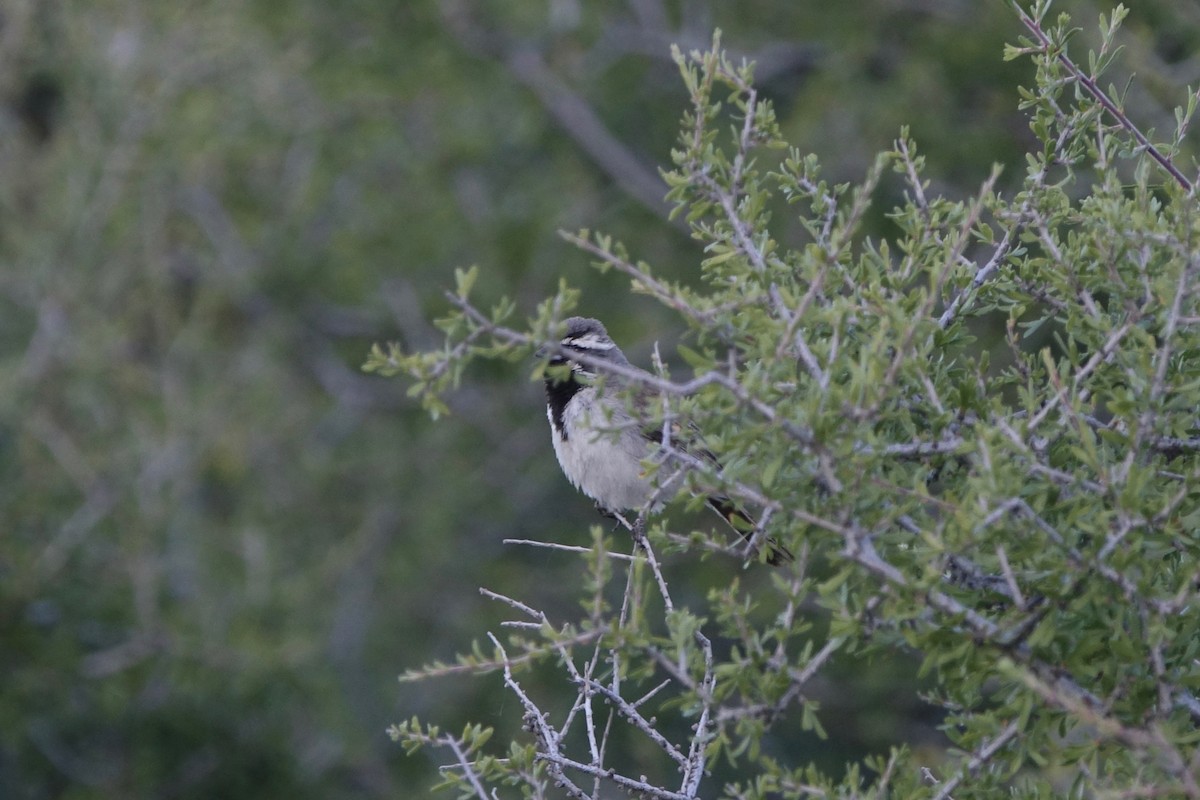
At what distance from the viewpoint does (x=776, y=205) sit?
1556 centimetres

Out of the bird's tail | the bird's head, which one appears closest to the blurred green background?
the bird's head

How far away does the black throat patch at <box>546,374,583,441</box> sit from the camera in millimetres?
6973

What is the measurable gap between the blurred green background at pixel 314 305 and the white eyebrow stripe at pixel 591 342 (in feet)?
18.6

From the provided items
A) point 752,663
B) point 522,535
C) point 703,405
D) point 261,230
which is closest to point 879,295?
point 703,405

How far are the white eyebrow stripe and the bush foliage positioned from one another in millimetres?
2783

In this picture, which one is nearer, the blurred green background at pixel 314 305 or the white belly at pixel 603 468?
the white belly at pixel 603 468

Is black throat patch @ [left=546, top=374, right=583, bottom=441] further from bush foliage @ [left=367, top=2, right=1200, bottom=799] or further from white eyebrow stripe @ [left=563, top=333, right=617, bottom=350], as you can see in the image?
bush foliage @ [left=367, top=2, right=1200, bottom=799]

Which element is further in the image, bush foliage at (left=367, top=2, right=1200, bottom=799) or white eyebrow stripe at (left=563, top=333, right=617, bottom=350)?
white eyebrow stripe at (left=563, top=333, right=617, bottom=350)

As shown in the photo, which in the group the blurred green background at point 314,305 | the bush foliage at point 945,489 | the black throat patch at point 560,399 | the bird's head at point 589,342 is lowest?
the blurred green background at point 314,305

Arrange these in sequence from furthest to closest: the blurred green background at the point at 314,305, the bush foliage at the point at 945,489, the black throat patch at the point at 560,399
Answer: the blurred green background at the point at 314,305 → the black throat patch at the point at 560,399 → the bush foliage at the point at 945,489

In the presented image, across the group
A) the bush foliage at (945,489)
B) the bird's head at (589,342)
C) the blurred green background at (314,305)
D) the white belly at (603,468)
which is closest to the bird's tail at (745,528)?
the bush foliage at (945,489)

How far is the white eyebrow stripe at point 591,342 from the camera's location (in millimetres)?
7143

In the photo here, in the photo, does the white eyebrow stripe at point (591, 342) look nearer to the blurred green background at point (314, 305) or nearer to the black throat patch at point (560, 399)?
the black throat patch at point (560, 399)

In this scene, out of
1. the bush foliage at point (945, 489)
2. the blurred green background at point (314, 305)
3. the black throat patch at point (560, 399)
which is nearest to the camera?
the bush foliage at point (945, 489)
